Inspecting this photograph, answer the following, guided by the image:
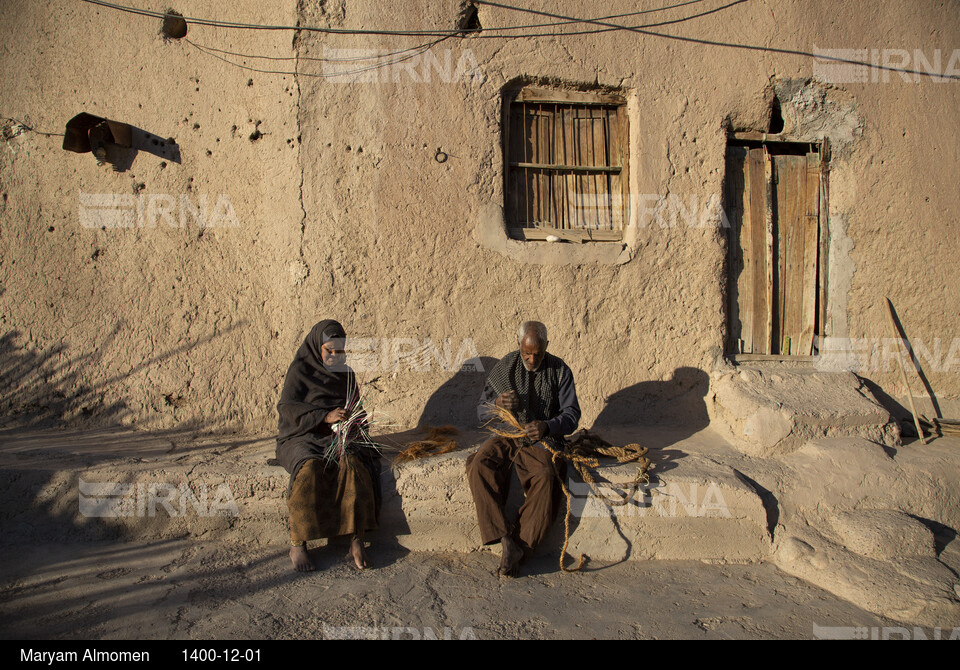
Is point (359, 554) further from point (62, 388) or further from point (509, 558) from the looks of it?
point (62, 388)

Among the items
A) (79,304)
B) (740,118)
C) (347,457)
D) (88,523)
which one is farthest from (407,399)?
(740,118)

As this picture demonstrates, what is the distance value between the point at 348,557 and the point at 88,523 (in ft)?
4.76

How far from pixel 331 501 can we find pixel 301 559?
1.04 ft

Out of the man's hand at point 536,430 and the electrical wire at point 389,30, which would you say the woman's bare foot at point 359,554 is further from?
the electrical wire at point 389,30

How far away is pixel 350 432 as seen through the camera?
3.47m

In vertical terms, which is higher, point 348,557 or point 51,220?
point 51,220

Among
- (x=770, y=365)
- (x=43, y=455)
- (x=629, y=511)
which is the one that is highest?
(x=770, y=365)

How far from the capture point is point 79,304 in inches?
176

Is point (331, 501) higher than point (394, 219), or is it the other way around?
point (394, 219)

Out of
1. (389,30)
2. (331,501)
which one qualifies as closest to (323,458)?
(331,501)

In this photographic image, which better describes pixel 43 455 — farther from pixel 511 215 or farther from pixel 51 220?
pixel 511 215

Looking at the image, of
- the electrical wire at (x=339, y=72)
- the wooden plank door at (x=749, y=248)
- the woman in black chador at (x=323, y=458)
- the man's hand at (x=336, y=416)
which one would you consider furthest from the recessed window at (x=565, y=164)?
the man's hand at (x=336, y=416)

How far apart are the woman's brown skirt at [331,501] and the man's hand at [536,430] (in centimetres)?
89

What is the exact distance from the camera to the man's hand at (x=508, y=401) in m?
3.51
